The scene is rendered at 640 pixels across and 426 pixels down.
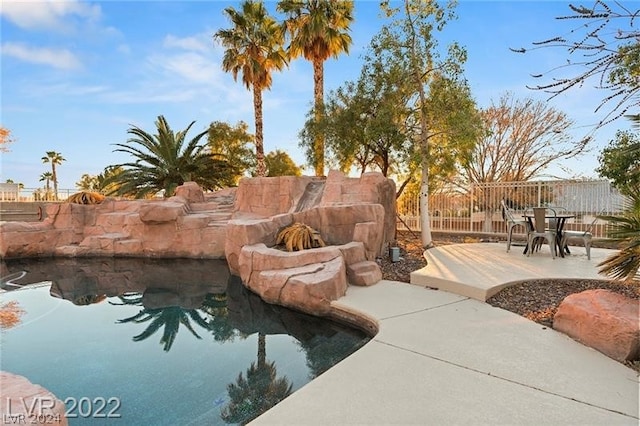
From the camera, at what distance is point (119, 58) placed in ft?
24.3

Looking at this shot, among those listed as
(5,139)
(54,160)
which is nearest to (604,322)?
(5,139)

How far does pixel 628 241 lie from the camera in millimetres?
2990

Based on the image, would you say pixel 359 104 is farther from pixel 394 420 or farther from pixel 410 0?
pixel 394 420

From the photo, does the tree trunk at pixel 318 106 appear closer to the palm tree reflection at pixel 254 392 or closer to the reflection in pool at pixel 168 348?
the reflection in pool at pixel 168 348

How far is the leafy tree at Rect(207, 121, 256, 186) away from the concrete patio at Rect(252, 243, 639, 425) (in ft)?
45.8

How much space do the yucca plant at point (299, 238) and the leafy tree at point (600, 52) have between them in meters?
4.44

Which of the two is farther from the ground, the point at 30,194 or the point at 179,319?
the point at 30,194

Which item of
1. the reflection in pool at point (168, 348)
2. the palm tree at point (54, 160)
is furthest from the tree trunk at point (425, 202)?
the palm tree at point (54, 160)

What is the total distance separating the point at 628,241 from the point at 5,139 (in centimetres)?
2017

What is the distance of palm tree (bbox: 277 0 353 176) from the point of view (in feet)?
39.8

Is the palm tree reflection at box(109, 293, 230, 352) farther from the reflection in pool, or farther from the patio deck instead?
the patio deck

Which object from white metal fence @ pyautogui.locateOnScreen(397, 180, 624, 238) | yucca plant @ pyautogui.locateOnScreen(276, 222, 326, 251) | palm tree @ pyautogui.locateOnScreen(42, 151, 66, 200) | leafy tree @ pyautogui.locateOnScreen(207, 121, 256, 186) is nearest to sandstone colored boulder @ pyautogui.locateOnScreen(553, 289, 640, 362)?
yucca plant @ pyautogui.locateOnScreen(276, 222, 326, 251)

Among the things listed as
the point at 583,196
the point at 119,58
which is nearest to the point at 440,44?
the point at 583,196

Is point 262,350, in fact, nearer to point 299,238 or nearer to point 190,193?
point 299,238
